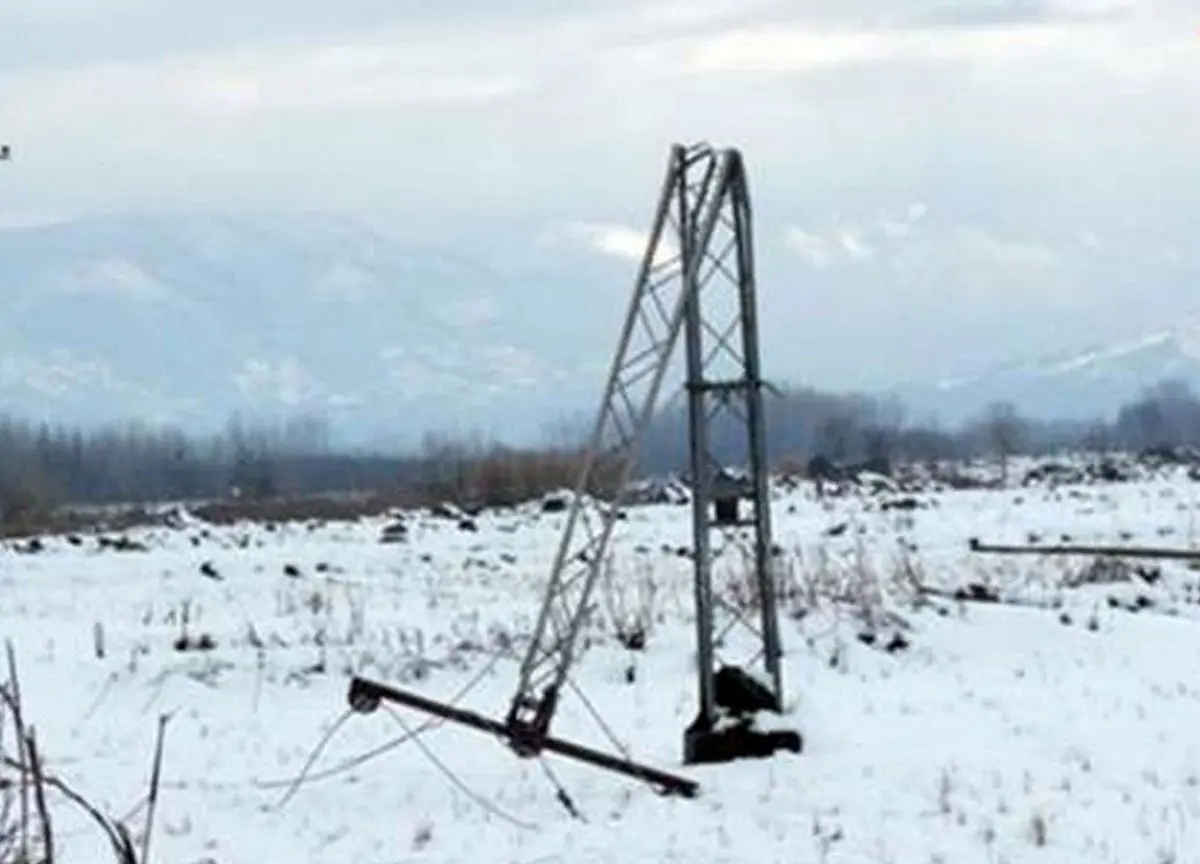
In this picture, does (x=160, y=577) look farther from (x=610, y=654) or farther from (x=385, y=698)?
(x=385, y=698)

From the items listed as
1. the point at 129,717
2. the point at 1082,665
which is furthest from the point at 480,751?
the point at 1082,665

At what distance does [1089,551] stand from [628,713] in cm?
1327

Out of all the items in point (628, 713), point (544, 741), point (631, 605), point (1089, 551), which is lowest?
point (628, 713)

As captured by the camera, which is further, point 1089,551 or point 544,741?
point 1089,551

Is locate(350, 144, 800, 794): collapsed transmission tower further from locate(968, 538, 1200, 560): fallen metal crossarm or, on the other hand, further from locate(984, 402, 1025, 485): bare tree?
locate(984, 402, 1025, 485): bare tree

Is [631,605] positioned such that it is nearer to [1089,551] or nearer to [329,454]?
[1089,551]

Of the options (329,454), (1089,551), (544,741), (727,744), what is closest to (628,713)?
(727,744)

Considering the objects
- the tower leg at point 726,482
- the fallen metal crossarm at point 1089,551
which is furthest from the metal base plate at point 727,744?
the fallen metal crossarm at point 1089,551

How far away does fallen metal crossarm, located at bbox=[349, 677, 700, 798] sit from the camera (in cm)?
1391

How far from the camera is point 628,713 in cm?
1775

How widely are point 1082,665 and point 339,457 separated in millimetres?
129175

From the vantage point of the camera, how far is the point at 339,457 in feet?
484

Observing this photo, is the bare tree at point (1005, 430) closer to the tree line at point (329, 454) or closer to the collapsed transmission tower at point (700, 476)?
the tree line at point (329, 454)

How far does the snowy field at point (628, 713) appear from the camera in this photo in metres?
13.1
